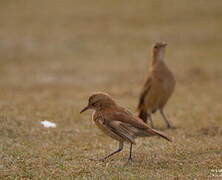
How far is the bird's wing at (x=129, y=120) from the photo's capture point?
7.96 meters

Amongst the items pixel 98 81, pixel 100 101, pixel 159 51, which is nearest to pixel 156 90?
pixel 159 51


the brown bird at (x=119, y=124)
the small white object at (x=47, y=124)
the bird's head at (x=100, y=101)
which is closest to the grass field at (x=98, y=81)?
the small white object at (x=47, y=124)

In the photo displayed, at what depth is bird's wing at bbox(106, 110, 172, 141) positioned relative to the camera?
7961mm

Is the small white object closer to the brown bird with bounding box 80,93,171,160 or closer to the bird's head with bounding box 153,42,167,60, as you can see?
the brown bird with bounding box 80,93,171,160

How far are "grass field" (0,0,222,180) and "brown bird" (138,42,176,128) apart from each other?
1.54ft

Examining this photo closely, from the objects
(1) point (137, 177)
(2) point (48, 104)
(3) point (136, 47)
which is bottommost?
(3) point (136, 47)

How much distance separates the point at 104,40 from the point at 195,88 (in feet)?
22.0

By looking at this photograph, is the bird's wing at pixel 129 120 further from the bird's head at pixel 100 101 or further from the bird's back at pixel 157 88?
the bird's back at pixel 157 88

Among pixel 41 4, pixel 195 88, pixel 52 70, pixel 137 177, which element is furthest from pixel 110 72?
pixel 137 177

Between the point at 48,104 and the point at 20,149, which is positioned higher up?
the point at 20,149

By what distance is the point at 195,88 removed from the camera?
57.5 feet

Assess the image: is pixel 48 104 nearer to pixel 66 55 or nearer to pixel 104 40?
pixel 66 55

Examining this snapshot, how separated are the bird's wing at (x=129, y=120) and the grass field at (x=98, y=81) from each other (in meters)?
0.45

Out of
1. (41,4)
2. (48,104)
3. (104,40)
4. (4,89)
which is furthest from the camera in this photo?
(41,4)
